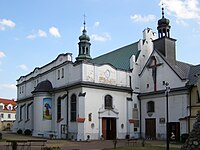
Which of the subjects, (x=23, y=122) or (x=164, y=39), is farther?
(x=23, y=122)

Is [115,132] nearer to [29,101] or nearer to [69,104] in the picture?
[69,104]

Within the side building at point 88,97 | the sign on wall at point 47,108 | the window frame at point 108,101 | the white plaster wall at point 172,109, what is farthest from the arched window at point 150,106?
the sign on wall at point 47,108

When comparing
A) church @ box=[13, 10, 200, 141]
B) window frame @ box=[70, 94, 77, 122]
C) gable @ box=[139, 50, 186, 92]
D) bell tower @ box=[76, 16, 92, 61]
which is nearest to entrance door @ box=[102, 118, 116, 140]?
church @ box=[13, 10, 200, 141]

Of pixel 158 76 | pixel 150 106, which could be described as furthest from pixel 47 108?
pixel 158 76

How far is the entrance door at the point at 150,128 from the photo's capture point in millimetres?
36438

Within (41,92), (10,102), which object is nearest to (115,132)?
(41,92)

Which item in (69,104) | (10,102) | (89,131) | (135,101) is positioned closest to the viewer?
(89,131)

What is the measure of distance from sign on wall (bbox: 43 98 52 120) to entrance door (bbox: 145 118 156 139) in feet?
44.5

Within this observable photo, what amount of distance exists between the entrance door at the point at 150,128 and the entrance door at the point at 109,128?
4605 millimetres

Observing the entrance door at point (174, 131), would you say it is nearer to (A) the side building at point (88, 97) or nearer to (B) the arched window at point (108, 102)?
(A) the side building at point (88, 97)

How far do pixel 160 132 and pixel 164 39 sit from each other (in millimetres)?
12291

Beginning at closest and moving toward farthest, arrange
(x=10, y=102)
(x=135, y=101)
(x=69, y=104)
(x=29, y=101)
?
(x=69, y=104)
(x=135, y=101)
(x=29, y=101)
(x=10, y=102)

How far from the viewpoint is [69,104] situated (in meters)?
36.4

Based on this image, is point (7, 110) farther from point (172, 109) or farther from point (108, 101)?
point (172, 109)
